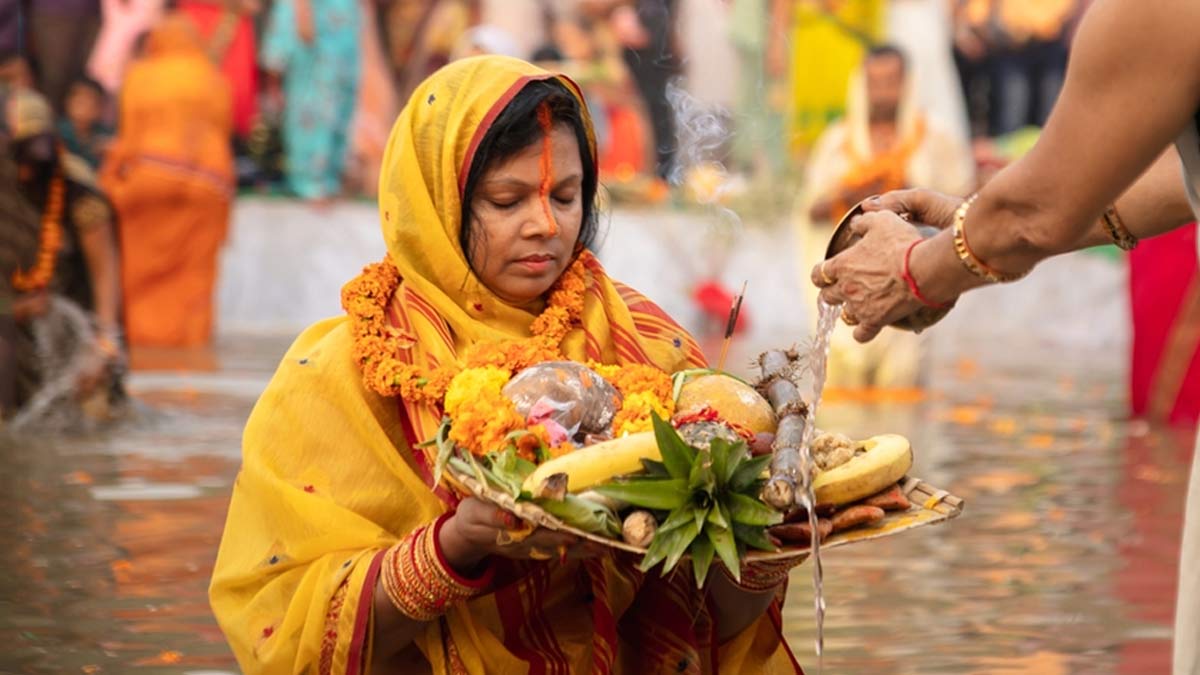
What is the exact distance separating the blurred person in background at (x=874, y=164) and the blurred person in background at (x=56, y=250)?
5.29 metres

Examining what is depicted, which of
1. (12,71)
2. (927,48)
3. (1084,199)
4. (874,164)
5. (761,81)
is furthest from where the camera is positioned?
(761,81)

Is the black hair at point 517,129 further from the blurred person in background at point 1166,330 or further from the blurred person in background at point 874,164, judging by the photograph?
the blurred person in background at point 874,164

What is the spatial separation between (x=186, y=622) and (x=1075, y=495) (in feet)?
14.0

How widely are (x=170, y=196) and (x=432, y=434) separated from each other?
13948 millimetres

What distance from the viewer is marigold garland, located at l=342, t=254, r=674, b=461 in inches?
105

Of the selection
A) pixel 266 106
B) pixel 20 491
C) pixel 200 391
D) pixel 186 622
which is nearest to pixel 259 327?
pixel 266 106

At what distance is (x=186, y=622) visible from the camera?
5027 millimetres

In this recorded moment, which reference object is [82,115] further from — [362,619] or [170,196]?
[362,619]

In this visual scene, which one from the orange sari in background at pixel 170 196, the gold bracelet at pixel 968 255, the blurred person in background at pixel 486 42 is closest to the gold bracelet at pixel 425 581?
the gold bracelet at pixel 968 255

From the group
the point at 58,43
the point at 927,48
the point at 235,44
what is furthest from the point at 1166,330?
the point at 235,44

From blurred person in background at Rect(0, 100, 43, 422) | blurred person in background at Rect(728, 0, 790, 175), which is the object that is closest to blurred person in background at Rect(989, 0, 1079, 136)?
blurred person in background at Rect(728, 0, 790, 175)

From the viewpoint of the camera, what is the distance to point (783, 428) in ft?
9.07

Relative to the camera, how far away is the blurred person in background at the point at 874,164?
12875mm

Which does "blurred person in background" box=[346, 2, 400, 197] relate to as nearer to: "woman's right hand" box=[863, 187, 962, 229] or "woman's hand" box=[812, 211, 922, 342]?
"woman's right hand" box=[863, 187, 962, 229]
